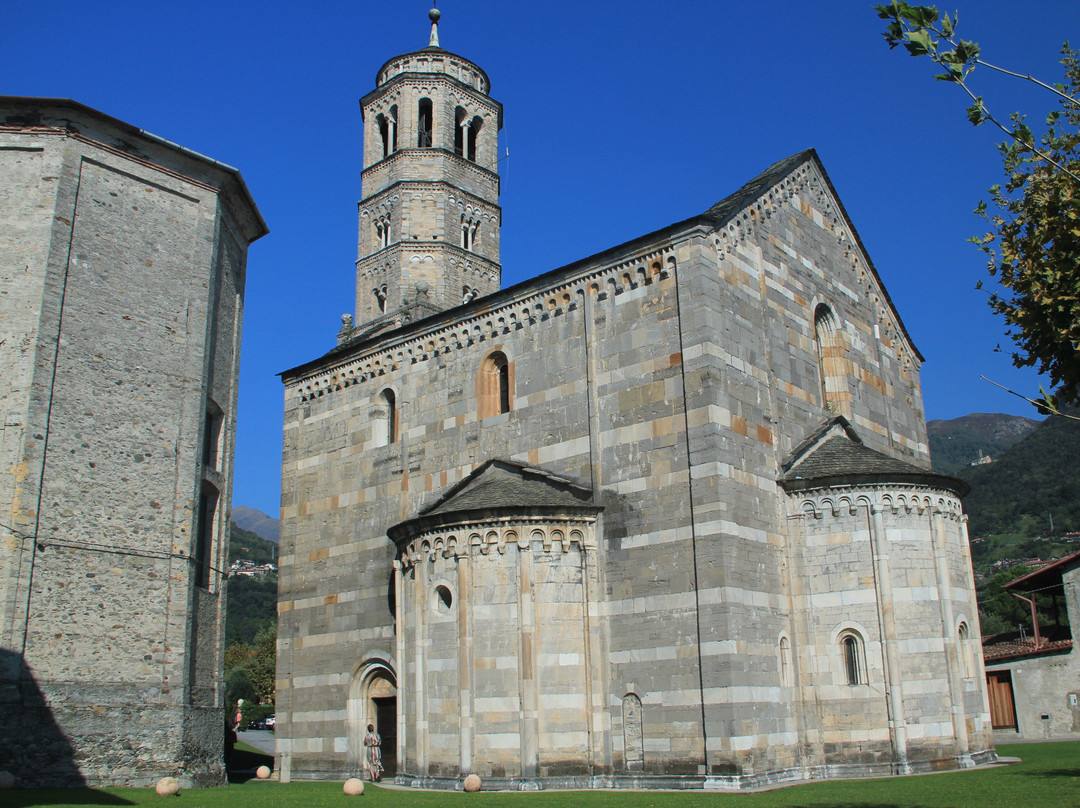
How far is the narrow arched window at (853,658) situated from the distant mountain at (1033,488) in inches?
3478

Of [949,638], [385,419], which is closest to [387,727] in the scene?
[385,419]

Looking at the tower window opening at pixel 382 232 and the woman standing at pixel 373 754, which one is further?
the tower window opening at pixel 382 232

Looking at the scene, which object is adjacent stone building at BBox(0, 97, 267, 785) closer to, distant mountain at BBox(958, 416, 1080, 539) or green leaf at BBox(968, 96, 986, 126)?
green leaf at BBox(968, 96, 986, 126)

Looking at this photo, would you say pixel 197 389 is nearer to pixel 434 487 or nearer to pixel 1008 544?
pixel 434 487

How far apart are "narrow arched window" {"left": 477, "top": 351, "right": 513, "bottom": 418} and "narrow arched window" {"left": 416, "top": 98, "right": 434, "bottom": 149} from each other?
A: 1538 cm

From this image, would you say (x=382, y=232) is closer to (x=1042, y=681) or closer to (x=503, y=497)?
(x=503, y=497)

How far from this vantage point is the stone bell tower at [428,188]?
113ft

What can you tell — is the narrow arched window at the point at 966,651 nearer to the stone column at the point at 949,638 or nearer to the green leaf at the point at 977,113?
the stone column at the point at 949,638

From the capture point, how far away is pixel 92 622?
1947cm

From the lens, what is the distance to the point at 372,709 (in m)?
23.8

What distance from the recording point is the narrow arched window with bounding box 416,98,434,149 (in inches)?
1416

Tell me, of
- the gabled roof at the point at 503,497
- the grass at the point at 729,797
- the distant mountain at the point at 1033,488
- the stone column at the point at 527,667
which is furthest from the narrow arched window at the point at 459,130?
the distant mountain at the point at 1033,488

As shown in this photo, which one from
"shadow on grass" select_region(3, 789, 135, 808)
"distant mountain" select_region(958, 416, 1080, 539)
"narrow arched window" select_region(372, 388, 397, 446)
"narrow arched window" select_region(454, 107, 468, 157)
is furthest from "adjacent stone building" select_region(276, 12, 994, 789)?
"distant mountain" select_region(958, 416, 1080, 539)

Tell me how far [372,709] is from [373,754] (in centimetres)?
194
